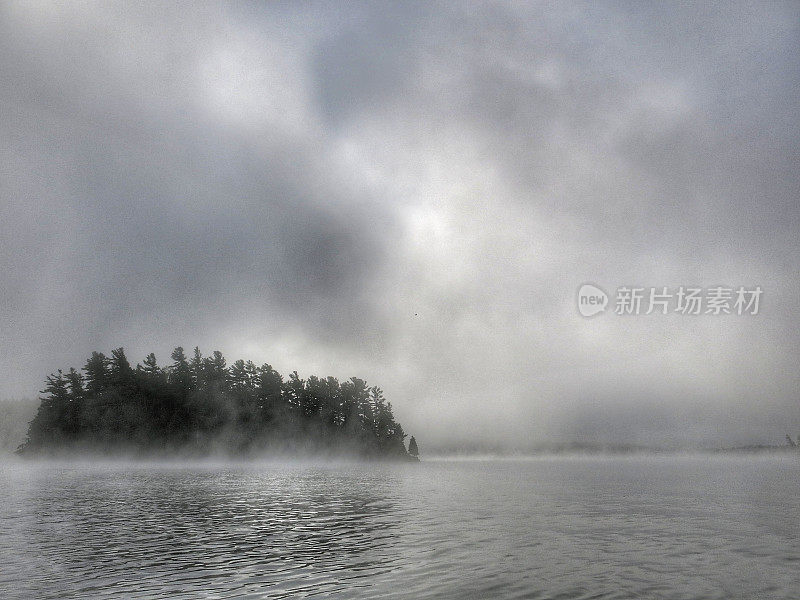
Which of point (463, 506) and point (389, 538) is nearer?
point (389, 538)

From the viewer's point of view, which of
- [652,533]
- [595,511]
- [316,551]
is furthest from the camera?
[595,511]

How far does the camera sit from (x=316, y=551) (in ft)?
110

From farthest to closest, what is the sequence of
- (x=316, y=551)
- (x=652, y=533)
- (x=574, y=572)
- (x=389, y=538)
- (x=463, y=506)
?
(x=463, y=506) → (x=652, y=533) → (x=389, y=538) → (x=316, y=551) → (x=574, y=572)

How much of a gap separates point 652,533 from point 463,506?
1040 inches

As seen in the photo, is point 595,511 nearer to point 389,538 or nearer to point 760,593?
point 389,538

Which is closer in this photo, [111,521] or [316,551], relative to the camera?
[316,551]

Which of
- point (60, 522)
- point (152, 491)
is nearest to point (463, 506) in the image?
point (60, 522)

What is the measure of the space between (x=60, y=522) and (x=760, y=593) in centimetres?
4873

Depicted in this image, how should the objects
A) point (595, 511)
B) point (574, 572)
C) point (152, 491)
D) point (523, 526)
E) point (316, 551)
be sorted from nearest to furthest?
point (574, 572) → point (316, 551) → point (523, 526) → point (595, 511) → point (152, 491)

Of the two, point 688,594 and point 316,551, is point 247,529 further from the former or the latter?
point 688,594

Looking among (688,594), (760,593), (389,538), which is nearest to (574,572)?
(688,594)

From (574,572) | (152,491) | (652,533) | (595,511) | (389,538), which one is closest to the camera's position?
(574,572)

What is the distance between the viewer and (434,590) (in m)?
24.2

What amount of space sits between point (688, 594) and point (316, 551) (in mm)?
19796
